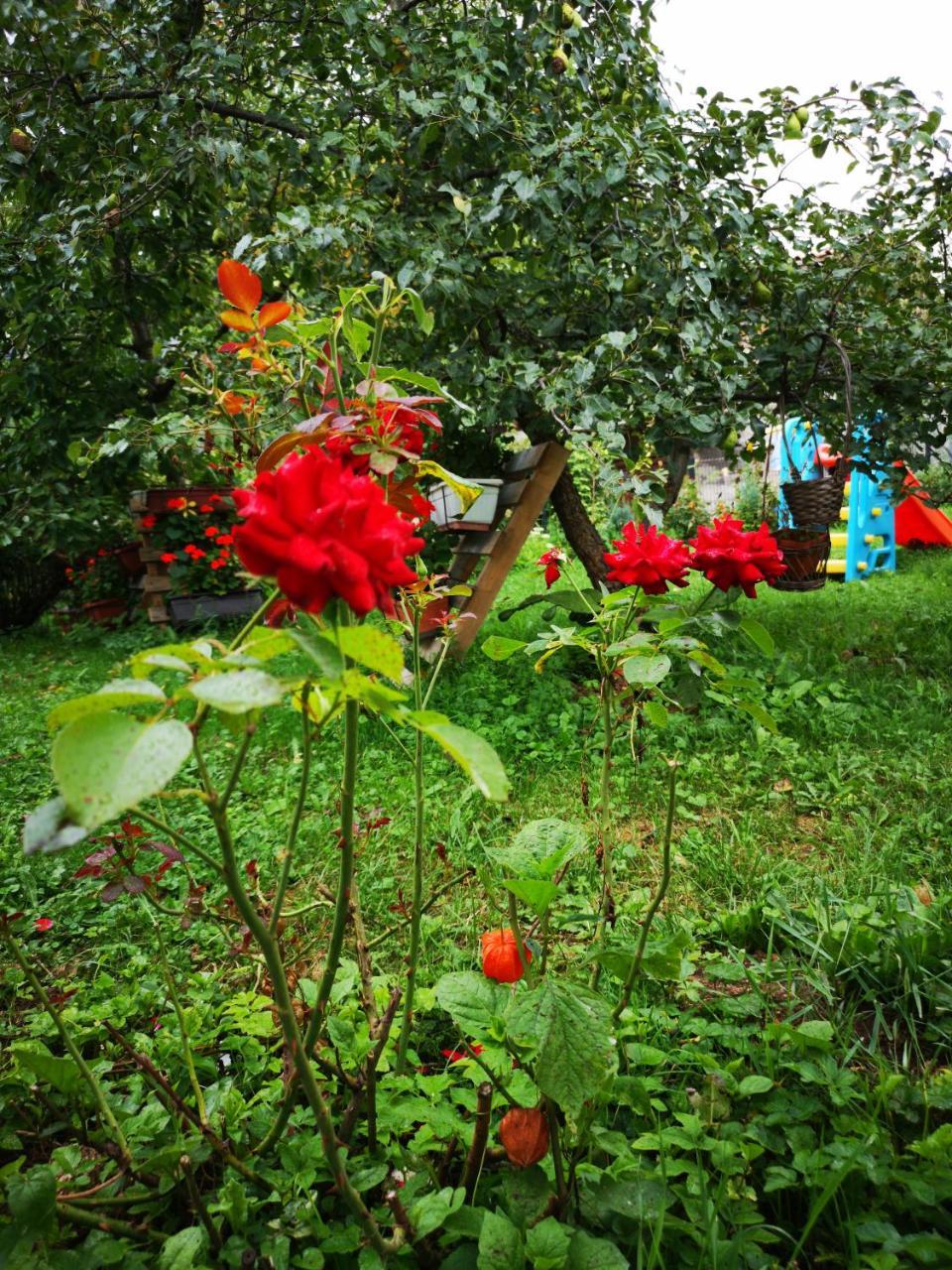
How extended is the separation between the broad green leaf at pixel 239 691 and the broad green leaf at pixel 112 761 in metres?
0.02

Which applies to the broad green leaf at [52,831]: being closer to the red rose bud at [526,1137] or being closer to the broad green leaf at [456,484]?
the broad green leaf at [456,484]

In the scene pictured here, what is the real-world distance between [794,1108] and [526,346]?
100 inches

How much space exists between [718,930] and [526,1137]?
822 millimetres

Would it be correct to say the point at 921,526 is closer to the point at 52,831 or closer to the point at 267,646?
the point at 267,646

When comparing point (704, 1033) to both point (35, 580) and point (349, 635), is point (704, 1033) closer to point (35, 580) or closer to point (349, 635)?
point (349, 635)

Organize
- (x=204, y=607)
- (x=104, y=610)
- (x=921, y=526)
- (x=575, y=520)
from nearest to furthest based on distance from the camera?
(x=575, y=520)
(x=204, y=607)
(x=104, y=610)
(x=921, y=526)

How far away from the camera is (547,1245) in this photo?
2.10 feet

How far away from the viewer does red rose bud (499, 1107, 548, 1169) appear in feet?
2.31

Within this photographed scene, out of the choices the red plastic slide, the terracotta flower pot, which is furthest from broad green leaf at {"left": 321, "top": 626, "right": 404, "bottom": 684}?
the red plastic slide

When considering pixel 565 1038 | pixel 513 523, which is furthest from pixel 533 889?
pixel 513 523

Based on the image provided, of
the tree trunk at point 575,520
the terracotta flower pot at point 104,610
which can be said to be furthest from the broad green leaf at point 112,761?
the terracotta flower pot at point 104,610

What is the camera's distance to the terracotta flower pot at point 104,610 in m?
5.62

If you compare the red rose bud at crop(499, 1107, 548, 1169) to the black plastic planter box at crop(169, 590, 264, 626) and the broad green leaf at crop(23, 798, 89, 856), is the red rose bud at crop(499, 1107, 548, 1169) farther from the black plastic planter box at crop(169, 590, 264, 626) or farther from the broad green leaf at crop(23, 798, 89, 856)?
the black plastic planter box at crop(169, 590, 264, 626)

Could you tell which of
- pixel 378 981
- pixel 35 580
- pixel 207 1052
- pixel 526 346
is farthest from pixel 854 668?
pixel 35 580
